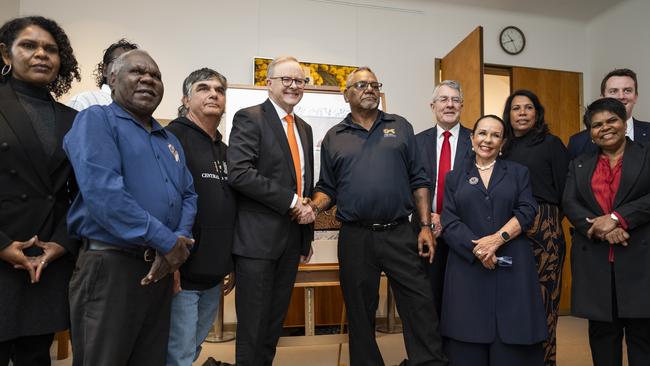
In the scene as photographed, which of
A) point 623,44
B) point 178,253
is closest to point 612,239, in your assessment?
point 178,253

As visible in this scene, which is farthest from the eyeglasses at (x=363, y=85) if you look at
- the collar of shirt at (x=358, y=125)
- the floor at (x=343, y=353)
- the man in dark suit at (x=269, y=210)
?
the floor at (x=343, y=353)

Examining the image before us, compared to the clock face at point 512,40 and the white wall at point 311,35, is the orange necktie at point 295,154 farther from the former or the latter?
the clock face at point 512,40

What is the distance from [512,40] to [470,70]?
1337mm

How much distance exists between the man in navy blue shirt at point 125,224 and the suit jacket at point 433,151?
5.05ft

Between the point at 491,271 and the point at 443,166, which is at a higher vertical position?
the point at 443,166

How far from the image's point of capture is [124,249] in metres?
1.54

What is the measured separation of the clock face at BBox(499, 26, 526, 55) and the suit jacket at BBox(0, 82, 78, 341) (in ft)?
16.1

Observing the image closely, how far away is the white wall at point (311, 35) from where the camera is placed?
14.2ft

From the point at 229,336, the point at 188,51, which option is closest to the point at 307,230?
the point at 229,336

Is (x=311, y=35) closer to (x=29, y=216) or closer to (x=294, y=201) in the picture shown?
(x=294, y=201)

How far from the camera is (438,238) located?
8.65 ft

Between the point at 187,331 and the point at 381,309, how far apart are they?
2988 mm

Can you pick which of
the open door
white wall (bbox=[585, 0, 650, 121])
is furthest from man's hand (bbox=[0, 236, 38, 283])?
white wall (bbox=[585, 0, 650, 121])

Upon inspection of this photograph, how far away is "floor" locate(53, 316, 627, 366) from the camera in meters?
3.45
